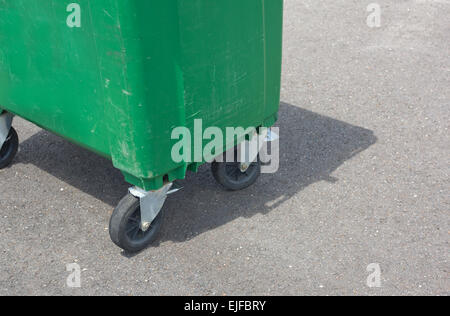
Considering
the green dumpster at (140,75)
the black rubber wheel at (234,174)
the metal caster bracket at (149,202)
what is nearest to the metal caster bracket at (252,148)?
the black rubber wheel at (234,174)

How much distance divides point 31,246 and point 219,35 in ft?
5.28

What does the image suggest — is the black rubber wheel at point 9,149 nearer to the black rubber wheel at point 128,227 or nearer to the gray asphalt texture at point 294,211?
the gray asphalt texture at point 294,211

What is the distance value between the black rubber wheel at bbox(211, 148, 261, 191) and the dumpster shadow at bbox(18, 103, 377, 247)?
2.1 inches

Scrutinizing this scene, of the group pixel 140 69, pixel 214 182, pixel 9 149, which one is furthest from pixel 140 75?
pixel 9 149

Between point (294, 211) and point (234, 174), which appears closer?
point (294, 211)

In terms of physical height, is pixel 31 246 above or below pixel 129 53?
below

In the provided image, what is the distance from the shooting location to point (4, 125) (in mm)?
4312

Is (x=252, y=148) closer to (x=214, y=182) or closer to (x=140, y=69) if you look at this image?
(x=214, y=182)

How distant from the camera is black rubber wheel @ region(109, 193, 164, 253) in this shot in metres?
3.58

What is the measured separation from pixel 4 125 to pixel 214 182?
143 cm

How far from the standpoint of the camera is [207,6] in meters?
3.28

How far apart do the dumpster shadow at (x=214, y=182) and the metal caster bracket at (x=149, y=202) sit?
21cm
